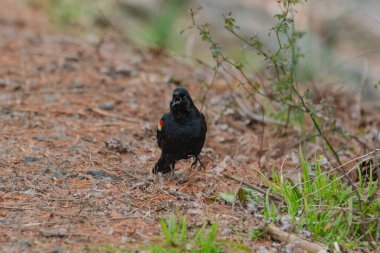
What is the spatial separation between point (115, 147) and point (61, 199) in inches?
58.9

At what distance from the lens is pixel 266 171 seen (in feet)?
18.7

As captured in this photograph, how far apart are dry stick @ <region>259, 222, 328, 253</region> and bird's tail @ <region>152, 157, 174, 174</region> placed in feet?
4.56

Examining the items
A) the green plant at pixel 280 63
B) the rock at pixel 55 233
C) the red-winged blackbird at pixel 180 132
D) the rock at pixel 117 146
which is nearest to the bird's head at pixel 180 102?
the red-winged blackbird at pixel 180 132

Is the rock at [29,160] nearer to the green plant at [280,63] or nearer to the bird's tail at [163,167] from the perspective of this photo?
the bird's tail at [163,167]

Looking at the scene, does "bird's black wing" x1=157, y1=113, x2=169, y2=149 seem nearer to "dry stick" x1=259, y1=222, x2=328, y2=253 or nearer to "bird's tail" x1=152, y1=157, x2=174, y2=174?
"bird's tail" x1=152, y1=157, x2=174, y2=174

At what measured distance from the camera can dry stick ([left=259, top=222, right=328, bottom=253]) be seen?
3.90m

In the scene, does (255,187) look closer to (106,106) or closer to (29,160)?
(29,160)

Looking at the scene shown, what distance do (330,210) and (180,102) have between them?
1556 millimetres

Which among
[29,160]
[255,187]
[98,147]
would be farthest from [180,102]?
[29,160]

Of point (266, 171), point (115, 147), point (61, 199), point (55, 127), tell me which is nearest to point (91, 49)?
point (55, 127)

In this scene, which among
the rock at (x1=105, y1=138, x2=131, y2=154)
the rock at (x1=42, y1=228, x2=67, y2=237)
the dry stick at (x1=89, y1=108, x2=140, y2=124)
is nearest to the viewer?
the rock at (x1=42, y1=228, x2=67, y2=237)

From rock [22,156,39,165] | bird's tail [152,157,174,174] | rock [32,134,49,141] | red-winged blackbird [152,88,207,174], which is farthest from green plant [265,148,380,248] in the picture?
rock [32,134,49,141]

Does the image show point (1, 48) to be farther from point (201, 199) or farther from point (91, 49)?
point (201, 199)

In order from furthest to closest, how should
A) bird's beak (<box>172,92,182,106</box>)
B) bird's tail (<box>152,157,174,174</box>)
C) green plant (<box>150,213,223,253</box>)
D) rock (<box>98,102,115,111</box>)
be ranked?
rock (<box>98,102,115,111</box>), bird's tail (<box>152,157,174,174</box>), bird's beak (<box>172,92,182,106</box>), green plant (<box>150,213,223,253</box>)
